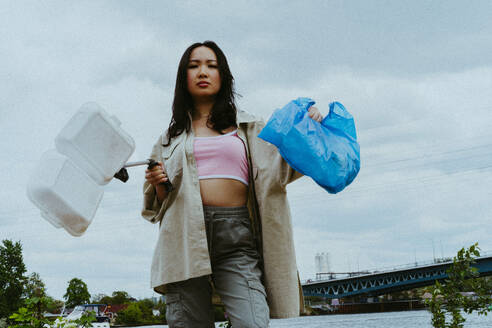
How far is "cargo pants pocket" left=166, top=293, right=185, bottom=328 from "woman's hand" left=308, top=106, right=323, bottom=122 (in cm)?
104

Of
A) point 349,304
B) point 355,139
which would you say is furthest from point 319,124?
point 349,304

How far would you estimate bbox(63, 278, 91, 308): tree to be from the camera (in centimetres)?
5560

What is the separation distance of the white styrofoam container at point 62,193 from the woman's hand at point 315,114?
1012mm

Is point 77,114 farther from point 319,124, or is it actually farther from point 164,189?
point 319,124

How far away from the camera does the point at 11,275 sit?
134 feet

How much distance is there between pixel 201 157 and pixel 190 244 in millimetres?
448

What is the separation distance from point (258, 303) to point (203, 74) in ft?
3.92

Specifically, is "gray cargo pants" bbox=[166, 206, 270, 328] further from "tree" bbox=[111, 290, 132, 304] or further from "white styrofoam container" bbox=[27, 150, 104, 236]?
"tree" bbox=[111, 290, 132, 304]

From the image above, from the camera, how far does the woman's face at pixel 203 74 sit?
8.86ft

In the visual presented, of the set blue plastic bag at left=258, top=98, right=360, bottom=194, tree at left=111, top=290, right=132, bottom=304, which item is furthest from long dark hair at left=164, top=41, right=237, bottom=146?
tree at left=111, top=290, right=132, bottom=304

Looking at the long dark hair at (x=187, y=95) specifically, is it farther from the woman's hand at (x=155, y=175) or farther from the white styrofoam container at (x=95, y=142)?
the white styrofoam container at (x=95, y=142)

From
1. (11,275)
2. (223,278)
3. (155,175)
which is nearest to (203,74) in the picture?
(155,175)

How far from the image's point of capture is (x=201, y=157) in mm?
2543

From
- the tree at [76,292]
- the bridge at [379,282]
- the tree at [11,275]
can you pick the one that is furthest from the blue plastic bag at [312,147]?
the tree at [76,292]
